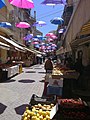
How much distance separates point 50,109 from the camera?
19.4 feet

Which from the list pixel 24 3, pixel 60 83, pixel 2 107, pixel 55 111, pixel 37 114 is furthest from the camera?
pixel 24 3

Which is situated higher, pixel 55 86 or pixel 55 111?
pixel 55 86

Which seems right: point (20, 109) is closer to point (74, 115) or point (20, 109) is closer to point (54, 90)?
point (54, 90)

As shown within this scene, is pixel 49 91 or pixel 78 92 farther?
pixel 78 92

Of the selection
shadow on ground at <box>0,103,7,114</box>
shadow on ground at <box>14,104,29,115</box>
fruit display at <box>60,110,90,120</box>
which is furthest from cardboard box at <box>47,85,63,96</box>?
fruit display at <box>60,110,90,120</box>

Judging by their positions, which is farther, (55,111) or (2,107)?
(2,107)

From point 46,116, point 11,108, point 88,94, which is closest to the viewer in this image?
point 46,116

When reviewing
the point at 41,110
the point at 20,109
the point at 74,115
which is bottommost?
the point at 20,109

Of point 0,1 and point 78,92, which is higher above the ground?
point 0,1

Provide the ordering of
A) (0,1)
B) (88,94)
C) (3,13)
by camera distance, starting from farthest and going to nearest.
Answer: (3,13)
(88,94)
(0,1)

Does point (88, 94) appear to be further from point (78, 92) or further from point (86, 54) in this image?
point (86, 54)

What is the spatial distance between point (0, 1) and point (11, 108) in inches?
139

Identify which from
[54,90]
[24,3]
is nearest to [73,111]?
[54,90]

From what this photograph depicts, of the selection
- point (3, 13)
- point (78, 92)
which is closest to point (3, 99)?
point (78, 92)
